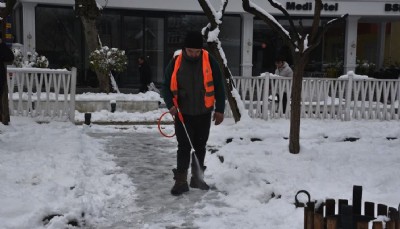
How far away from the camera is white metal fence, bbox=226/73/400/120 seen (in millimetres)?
12320

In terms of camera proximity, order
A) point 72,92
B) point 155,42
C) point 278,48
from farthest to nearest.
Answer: point 278,48, point 155,42, point 72,92

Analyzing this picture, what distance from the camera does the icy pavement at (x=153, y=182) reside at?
4812mm

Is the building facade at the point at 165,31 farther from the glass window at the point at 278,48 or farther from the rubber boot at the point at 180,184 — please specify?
the rubber boot at the point at 180,184

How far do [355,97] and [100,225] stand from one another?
9.55 m

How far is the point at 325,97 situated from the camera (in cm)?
1249

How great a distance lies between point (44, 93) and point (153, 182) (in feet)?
20.2

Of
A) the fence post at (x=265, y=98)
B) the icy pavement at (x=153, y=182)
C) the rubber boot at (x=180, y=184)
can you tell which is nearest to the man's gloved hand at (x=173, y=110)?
the rubber boot at (x=180, y=184)

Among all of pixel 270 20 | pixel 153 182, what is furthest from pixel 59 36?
pixel 153 182

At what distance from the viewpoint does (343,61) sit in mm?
23219

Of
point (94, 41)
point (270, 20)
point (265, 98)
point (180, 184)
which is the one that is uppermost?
point (94, 41)

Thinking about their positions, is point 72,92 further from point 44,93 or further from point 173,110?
point 173,110

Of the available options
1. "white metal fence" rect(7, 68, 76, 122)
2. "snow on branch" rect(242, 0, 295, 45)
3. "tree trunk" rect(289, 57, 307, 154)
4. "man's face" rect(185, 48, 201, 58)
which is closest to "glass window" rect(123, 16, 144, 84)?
"white metal fence" rect(7, 68, 76, 122)

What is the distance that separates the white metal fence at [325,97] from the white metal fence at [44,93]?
13.5ft

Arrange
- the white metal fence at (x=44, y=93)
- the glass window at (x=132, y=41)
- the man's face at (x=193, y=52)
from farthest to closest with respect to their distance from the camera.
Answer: the glass window at (x=132, y=41) < the white metal fence at (x=44, y=93) < the man's face at (x=193, y=52)
